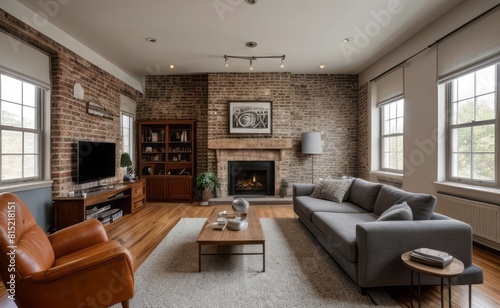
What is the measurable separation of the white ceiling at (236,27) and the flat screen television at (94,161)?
1.75 meters

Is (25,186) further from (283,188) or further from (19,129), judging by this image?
(283,188)

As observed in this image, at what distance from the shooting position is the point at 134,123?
6012mm

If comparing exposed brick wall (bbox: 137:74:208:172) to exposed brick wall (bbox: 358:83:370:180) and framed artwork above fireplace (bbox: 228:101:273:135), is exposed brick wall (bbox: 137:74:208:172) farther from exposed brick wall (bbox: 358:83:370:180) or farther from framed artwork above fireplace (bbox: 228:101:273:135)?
exposed brick wall (bbox: 358:83:370:180)

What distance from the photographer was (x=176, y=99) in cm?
603

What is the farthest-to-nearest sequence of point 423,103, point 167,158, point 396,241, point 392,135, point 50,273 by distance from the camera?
point 167,158 < point 392,135 < point 423,103 < point 396,241 < point 50,273

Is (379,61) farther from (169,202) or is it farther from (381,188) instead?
(169,202)

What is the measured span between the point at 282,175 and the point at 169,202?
2806 mm

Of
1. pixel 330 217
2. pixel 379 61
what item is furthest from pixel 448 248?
pixel 379 61

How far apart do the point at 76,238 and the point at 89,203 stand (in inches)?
63.7

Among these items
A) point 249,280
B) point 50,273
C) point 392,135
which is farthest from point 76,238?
point 392,135

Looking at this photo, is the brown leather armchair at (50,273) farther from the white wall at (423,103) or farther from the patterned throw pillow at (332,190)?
the white wall at (423,103)

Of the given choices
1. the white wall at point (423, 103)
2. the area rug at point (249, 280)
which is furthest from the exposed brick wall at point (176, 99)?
the white wall at point (423, 103)

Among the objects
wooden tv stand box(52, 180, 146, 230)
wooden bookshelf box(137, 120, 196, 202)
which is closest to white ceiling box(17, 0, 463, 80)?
wooden bookshelf box(137, 120, 196, 202)

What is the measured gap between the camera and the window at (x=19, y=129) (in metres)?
2.90
